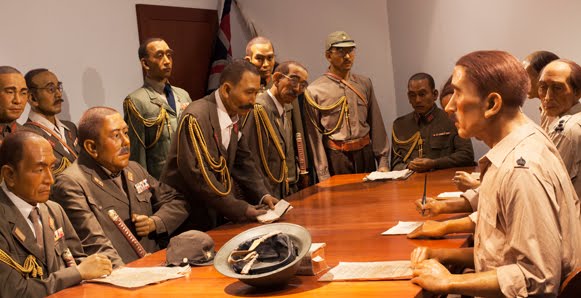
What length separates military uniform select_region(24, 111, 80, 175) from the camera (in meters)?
4.94

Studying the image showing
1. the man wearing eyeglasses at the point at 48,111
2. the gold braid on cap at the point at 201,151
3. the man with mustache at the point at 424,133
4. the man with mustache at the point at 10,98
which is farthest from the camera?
the man with mustache at the point at 424,133

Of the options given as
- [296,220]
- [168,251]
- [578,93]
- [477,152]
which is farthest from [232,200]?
[477,152]

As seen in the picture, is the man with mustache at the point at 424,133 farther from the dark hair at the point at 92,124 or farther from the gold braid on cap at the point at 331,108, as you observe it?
the dark hair at the point at 92,124

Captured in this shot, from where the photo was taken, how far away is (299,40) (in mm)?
7891

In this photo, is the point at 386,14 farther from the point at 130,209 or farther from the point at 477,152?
the point at 130,209

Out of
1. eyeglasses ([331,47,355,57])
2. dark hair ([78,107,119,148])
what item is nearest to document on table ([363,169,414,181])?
eyeglasses ([331,47,355,57])

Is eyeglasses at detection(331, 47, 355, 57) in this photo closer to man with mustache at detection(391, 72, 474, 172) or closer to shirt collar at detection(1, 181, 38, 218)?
man with mustache at detection(391, 72, 474, 172)

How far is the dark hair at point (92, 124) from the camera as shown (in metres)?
3.98

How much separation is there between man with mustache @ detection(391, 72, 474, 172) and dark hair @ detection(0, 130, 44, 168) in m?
3.35

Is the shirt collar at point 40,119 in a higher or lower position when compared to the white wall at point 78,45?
lower

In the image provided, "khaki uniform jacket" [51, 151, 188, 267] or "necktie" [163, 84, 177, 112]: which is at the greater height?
"necktie" [163, 84, 177, 112]

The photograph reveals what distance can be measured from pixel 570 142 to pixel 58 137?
305 centimetres

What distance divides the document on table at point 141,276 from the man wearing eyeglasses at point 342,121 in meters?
3.13

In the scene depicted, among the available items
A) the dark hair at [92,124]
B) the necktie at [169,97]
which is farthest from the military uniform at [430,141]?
the dark hair at [92,124]
